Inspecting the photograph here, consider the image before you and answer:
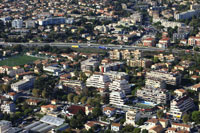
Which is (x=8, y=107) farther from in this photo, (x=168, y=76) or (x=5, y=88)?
(x=168, y=76)

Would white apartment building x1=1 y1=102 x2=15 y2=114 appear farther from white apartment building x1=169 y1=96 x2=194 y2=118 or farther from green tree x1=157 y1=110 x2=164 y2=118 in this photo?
white apartment building x1=169 y1=96 x2=194 y2=118

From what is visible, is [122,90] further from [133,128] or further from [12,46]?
[12,46]

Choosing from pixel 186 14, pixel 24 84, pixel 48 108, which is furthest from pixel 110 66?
pixel 186 14

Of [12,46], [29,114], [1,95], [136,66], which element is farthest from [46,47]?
[29,114]

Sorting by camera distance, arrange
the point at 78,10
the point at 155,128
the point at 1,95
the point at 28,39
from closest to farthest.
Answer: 1. the point at 155,128
2. the point at 1,95
3. the point at 28,39
4. the point at 78,10

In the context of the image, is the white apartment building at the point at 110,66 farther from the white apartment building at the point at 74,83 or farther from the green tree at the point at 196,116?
the green tree at the point at 196,116

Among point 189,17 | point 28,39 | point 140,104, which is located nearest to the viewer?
point 140,104

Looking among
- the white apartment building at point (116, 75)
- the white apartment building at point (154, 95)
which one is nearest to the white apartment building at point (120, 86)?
the white apartment building at point (154, 95)
